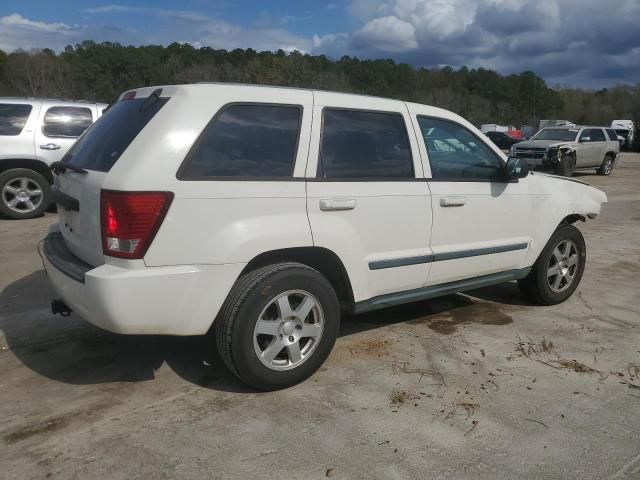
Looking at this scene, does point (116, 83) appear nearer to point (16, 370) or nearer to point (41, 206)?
point (41, 206)

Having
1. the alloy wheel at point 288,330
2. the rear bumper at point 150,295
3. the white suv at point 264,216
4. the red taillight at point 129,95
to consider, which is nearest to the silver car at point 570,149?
the white suv at point 264,216

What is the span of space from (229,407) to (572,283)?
362 cm

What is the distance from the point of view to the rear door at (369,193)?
3.59 m

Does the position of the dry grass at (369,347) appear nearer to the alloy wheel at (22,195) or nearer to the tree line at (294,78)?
the alloy wheel at (22,195)

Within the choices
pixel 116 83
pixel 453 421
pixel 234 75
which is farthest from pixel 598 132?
pixel 116 83

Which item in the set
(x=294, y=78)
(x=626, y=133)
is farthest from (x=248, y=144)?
(x=626, y=133)

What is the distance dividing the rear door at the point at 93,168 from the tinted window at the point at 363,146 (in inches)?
40.7

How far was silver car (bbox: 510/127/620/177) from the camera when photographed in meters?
18.6

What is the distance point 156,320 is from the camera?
310cm

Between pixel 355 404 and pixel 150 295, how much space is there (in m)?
1.33

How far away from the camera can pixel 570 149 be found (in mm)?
18828

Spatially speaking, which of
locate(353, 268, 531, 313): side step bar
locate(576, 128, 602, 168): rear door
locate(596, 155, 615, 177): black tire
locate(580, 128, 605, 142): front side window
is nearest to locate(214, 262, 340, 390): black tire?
locate(353, 268, 531, 313): side step bar

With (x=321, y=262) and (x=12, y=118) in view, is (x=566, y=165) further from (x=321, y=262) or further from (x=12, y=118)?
(x=321, y=262)

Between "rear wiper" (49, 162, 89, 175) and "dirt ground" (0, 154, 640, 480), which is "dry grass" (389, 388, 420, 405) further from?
"rear wiper" (49, 162, 89, 175)
